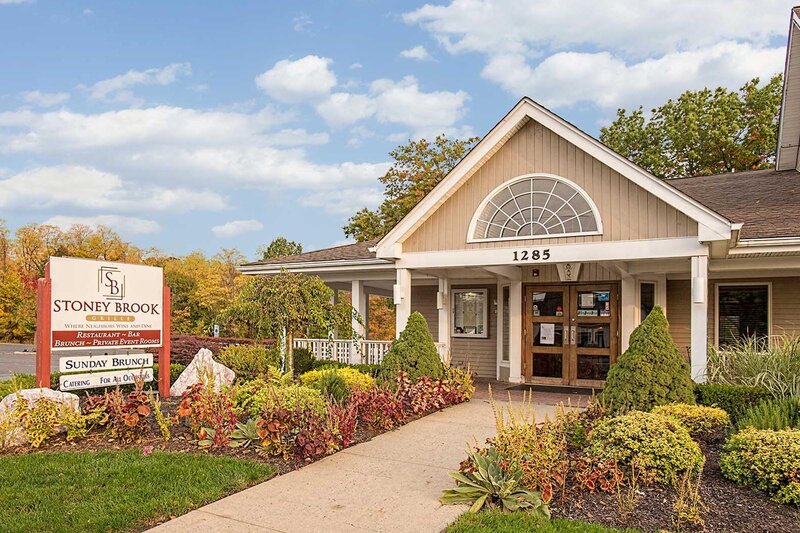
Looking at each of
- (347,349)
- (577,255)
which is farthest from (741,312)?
(347,349)

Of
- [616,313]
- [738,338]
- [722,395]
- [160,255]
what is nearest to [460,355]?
[616,313]

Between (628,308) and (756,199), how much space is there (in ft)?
12.9

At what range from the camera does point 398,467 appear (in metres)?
6.58

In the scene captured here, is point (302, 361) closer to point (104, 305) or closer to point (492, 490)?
point (104, 305)

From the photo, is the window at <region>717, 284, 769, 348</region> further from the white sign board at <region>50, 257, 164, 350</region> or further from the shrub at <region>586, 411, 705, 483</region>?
the white sign board at <region>50, 257, 164, 350</region>

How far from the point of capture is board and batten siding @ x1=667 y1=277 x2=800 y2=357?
1217 cm

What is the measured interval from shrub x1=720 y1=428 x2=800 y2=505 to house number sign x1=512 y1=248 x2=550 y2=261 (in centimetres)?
545

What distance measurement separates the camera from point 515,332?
13.9 meters

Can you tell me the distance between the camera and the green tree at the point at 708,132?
25.3 metres

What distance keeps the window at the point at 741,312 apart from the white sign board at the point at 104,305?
11.2m

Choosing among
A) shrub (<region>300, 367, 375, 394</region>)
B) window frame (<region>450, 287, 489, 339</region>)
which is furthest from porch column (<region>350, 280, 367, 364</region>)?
shrub (<region>300, 367, 375, 394</region>)

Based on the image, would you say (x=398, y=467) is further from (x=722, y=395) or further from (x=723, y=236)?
(x=723, y=236)

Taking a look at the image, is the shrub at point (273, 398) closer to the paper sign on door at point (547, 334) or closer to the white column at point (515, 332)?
the white column at point (515, 332)

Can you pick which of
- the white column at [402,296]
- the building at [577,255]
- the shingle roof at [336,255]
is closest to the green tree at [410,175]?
the shingle roof at [336,255]
